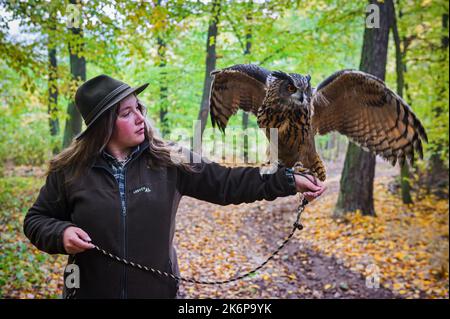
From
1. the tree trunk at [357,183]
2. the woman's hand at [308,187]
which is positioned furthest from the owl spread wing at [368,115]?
the tree trunk at [357,183]

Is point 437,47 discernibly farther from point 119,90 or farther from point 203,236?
point 119,90

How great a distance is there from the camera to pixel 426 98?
26.3ft

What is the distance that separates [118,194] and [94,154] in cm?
32

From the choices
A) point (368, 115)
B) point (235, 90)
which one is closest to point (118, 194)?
point (235, 90)

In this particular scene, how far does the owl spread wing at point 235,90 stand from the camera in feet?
8.76

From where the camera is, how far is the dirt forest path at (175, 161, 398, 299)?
18.1 ft

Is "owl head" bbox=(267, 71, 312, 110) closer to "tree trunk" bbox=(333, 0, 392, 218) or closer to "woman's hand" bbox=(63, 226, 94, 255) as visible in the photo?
"woman's hand" bbox=(63, 226, 94, 255)

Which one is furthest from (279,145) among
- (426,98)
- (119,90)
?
(426,98)

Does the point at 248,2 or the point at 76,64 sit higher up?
the point at 248,2

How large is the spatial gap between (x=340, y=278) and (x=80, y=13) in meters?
5.99

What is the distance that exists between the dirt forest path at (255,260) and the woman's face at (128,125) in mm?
3767

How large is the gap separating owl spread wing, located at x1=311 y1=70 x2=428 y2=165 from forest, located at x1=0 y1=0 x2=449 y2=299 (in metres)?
0.90

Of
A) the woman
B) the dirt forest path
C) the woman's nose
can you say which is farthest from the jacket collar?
the dirt forest path

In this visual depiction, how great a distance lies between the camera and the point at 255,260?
6.50 meters
